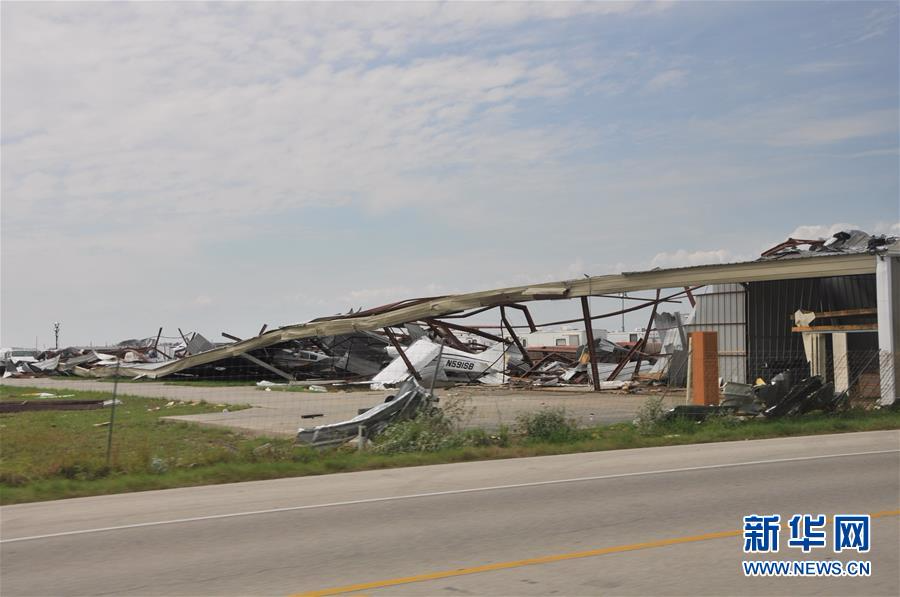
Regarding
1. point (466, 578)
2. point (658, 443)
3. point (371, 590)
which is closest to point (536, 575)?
A: point (466, 578)

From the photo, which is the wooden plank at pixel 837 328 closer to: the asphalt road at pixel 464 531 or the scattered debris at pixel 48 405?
the asphalt road at pixel 464 531

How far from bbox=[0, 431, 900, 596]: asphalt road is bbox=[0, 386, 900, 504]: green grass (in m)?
0.82

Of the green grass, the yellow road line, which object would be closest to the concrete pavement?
the green grass

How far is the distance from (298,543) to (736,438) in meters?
10.9

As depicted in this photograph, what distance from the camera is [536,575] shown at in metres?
7.04

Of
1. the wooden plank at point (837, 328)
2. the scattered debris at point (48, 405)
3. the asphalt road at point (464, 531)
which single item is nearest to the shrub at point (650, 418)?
the asphalt road at point (464, 531)

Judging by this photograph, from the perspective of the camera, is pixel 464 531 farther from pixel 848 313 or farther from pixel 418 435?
pixel 848 313

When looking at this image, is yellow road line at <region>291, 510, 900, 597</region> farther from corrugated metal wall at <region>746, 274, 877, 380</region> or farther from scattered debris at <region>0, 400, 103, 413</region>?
scattered debris at <region>0, 400, 103, 413</region>

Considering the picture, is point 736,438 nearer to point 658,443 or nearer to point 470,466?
point 658,443

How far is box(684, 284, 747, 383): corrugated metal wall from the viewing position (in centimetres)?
2894

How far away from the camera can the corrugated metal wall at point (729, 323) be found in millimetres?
28938

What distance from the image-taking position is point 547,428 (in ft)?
54.8

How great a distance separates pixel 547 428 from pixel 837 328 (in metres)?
11.5

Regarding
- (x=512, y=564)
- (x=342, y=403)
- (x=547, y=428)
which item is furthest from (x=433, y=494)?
(x=342, y=403)
